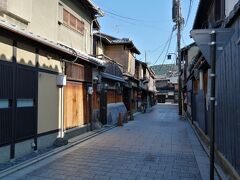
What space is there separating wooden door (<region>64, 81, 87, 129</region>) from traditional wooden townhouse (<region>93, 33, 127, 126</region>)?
1.87 meters

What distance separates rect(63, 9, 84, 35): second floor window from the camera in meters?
13.1

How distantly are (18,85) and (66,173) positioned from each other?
307 centimetres

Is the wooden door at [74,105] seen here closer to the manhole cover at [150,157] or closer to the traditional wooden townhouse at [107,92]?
the traditional wooden townhouse at [107,92]

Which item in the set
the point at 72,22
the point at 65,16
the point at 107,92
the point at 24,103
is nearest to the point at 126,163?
the point at 24,103

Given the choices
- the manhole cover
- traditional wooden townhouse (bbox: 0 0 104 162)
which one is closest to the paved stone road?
the manhole cover

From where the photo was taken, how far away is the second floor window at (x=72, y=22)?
1308 cm

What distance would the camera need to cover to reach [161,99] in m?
80.1

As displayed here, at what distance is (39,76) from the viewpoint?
9.44 m

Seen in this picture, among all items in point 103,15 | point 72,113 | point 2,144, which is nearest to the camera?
point 2,144

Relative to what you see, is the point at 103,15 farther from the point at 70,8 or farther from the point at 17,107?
the point at 17,107

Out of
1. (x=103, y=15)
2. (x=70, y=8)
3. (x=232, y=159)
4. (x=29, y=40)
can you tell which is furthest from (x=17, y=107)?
(x=103, y=15)

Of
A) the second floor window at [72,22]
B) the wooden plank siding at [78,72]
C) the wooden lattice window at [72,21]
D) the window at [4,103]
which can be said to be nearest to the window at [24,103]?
the window at [4,103]

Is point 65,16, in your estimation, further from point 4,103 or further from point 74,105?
point 4,103

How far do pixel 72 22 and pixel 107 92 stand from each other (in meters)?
6.49
